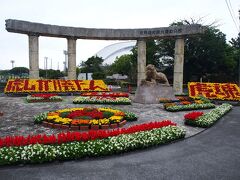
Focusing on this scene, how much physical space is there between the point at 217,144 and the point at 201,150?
1.33 metres

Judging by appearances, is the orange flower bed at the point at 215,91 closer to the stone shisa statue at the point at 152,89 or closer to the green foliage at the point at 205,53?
the stone shisa statue at the point at 152,89

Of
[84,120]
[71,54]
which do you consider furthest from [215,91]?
[71,54]

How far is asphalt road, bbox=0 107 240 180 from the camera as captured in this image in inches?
286

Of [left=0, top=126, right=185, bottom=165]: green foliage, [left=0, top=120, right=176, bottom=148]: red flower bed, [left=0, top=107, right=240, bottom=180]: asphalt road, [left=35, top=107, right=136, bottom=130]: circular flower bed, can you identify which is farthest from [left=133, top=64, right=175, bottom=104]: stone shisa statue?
[left=0, top=107, right=240, bottom=180]: asphalt road

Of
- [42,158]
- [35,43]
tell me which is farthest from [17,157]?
[35,43]

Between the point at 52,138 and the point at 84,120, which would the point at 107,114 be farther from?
the point at 52,138

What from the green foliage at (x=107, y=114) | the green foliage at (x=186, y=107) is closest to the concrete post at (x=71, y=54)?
the green foliage at (x=186, y=107)

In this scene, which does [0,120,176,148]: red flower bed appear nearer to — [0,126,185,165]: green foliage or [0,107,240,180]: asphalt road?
[0,126,185,165]: green foliage

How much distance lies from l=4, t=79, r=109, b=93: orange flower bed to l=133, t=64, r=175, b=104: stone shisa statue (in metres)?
9.36

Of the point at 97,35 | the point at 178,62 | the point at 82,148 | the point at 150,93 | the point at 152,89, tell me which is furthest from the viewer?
the point at 97,35

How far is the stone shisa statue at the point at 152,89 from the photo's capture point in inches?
907

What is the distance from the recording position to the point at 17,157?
7.89 metres

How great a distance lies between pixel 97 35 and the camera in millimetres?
33062

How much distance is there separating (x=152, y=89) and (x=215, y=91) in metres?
7.81
